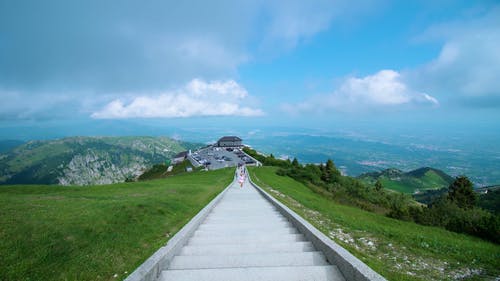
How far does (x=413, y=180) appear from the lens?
118m

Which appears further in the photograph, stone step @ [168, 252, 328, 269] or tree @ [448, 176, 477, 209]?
tree @ [448, 176, 477, 209]

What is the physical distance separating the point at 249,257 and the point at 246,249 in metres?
0.58

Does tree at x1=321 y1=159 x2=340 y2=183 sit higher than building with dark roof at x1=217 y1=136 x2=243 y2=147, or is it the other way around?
building with dark roof at x1=217 y1=136 x2=243 y2=147

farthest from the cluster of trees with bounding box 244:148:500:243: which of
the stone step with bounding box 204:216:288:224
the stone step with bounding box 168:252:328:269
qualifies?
the stone step with bounding box 168:252:328:269

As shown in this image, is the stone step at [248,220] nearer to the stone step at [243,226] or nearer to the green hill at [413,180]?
the stone step at [243,226]

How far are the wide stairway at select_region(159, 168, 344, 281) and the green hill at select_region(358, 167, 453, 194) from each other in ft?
363

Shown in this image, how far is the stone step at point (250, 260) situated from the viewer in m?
4.57

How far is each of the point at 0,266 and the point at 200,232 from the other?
4214 mm

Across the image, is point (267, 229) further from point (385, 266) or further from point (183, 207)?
point (183, 207)

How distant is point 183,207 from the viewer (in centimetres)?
1101

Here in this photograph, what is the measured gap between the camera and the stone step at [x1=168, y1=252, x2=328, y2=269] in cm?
457

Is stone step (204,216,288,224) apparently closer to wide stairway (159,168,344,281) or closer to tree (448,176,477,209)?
wide stairway (159,168,344,281)

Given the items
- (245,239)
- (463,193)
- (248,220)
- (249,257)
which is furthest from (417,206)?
(249,257)

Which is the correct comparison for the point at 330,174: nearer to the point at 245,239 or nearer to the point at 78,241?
the point at 245,239
